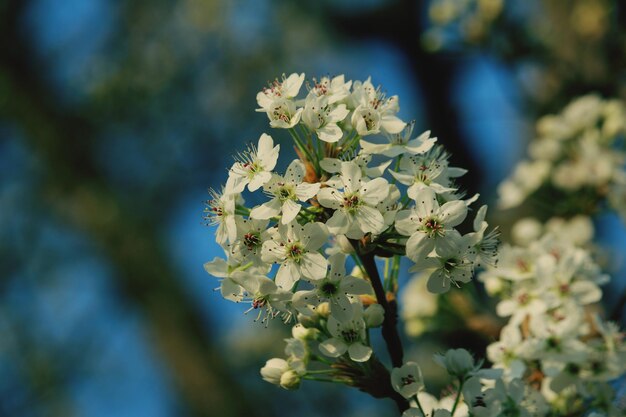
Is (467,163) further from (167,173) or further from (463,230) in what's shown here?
(167,173)

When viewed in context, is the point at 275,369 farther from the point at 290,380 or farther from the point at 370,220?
the point at 370,220

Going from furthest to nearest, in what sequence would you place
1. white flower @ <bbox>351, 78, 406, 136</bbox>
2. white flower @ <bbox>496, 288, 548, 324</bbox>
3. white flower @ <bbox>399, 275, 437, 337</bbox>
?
white flower @ <bbox>399, 275, 437, 337</bbox> < white flower @ <bbox>496, 288, 548, 324</bbox> < white flower @ <bbox>351, 78, 406, 136</bbox>

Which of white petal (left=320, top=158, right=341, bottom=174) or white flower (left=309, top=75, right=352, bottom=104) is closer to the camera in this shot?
white petal (left=320, top=158, right=341, bottom=174)

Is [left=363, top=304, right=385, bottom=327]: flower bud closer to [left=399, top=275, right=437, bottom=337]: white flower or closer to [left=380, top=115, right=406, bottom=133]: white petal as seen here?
[left=380, top=115, right=406, bottom=133]: white petal

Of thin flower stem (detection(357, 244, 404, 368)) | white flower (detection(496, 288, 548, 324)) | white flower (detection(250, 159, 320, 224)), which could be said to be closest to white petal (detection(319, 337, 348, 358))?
thin flower stem (detection(357, 244, 404, 368))

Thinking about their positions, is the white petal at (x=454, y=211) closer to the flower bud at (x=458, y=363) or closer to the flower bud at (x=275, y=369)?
the flower bud at (x=458, y=363)

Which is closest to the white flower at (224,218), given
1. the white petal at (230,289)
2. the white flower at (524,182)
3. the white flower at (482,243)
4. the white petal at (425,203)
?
the white petal at (230,289)
